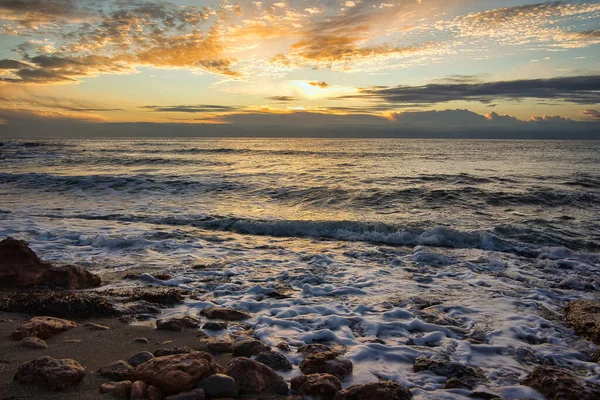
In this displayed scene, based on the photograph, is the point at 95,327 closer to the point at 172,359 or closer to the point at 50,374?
the point at 50,374

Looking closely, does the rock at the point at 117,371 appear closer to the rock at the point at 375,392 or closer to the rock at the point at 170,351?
the rock at the point at 170,351

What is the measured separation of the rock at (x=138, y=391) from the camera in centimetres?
297

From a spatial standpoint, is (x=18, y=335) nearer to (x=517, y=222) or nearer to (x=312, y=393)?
(x=312, y=393)

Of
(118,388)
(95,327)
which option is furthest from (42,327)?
(118,388)

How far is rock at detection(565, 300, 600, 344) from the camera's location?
457 cm

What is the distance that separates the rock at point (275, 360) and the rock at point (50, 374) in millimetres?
1512

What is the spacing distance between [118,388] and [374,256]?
6.21 metres

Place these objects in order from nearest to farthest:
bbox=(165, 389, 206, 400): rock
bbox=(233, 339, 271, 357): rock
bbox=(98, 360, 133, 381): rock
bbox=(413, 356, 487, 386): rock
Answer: bbox=(165, 389, 206, 400): rock
bbox=(98, 360, 133, 381): rock
bbox=(413, 356, 487, 386): rock
bbox=(233, 339, 271, 357): rock

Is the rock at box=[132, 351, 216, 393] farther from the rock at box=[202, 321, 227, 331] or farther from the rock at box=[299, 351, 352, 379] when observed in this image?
the rock at box=[202, 321, 227, 331]

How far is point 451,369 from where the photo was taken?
380cm

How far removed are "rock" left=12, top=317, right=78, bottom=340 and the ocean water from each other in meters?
1.39

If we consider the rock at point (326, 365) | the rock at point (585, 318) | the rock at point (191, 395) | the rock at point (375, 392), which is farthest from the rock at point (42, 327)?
the rock at point (585, 318)

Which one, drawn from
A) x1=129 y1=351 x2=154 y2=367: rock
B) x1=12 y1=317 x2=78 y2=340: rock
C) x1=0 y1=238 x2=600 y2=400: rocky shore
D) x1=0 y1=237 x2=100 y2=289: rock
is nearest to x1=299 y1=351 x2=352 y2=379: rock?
x1=0 y1=238 x2=600 y2=400: rocky shore

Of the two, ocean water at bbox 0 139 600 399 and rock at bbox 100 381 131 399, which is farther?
ocean water at bbox 0 139 600 399
